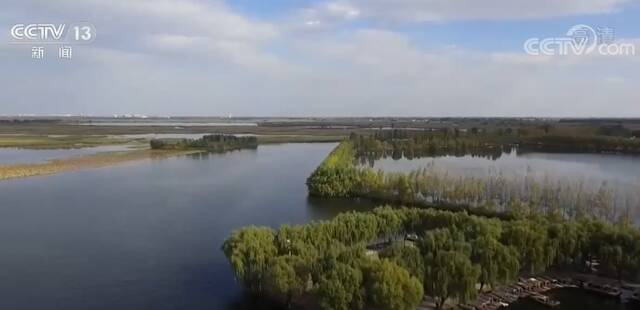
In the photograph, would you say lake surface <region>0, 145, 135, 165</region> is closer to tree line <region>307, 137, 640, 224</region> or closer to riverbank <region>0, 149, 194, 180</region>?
riverbank <region>0, 149, 194, 180</region>

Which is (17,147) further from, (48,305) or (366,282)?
(366,282)

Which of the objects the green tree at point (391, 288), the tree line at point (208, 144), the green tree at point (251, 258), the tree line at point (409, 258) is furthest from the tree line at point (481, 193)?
the tree line at point (208, 144)

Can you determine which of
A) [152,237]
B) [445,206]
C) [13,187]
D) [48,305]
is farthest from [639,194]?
[13,187]

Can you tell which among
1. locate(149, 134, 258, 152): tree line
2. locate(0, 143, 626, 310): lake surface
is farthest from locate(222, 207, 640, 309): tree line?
locate(149, 134, 258, 152): tree line

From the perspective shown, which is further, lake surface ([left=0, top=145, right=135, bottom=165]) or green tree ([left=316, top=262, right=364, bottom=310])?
lake surface ([left=0, top=145, right=135, bottom=165])

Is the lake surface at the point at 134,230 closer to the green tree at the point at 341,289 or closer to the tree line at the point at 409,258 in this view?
the tree line at the point at 409,258
